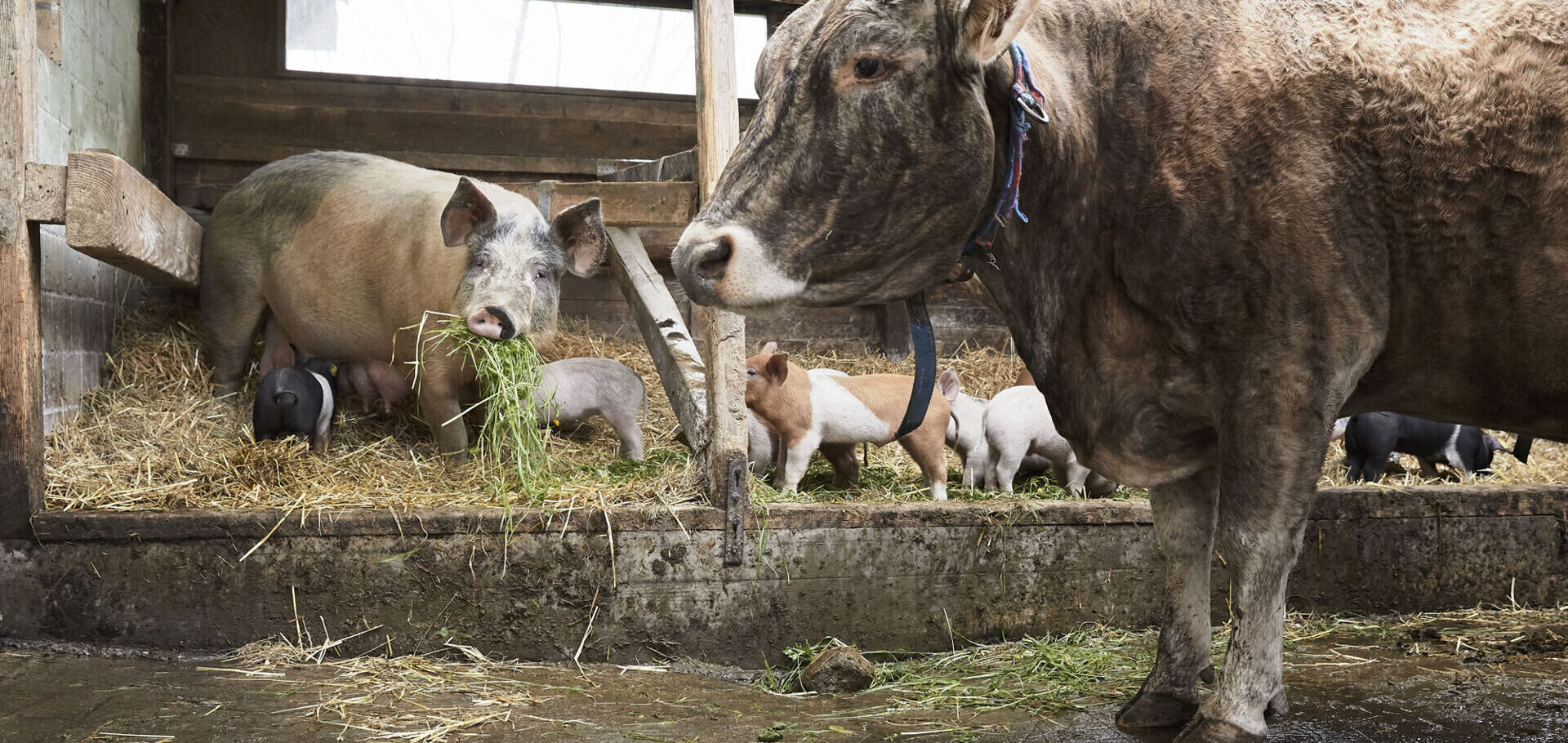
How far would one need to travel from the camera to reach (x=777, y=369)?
4617 mm

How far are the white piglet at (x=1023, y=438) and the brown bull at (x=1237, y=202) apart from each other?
2319 mm

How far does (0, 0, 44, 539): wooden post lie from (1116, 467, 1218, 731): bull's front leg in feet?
11.0

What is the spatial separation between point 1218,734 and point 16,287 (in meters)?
3.69

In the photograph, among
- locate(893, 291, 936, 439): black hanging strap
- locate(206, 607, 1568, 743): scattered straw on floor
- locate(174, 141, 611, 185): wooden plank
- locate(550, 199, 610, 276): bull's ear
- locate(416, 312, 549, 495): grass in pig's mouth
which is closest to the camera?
locate(893, 291, 936, 439): black hanging strap

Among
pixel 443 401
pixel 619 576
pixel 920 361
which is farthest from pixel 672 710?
pixel 443 401

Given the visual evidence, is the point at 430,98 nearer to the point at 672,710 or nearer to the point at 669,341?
the point at 669,341

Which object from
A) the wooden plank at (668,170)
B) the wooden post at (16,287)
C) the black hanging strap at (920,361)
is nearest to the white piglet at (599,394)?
the wooden plank at (668,170)

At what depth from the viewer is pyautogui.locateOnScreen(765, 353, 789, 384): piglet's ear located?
458 centimetres

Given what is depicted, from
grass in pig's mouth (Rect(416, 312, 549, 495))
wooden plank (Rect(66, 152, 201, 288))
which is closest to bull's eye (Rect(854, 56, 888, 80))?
grass in pig's mouth (Rect(416, 312, 549, 495))

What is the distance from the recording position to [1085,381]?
104 inches

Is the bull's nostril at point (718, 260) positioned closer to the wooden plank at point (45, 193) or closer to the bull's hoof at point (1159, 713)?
the bull's hoof at point (1159, 713)

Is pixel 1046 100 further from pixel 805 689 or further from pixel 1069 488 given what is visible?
pixel 1069 488

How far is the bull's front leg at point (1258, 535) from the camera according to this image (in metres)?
2.37

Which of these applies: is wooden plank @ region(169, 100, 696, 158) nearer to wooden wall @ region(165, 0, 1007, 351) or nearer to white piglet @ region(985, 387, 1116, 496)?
wooden wall @ region(165, 0, 1007, 351)
